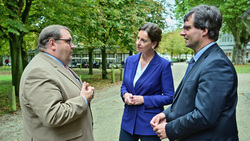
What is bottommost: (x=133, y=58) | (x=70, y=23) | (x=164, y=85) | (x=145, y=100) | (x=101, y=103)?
(x=101, y=103)

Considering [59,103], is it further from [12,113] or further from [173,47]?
[173,47]

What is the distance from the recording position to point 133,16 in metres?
12.4

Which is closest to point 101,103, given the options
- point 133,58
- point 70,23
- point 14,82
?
point 70,23

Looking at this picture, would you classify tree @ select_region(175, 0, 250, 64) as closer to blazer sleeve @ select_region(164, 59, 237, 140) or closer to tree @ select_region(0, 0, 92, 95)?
tree @ select_region(0, 0, 92, 95)

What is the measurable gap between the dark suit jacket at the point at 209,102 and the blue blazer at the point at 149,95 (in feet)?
2.64

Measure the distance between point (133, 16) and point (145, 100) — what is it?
424 inches

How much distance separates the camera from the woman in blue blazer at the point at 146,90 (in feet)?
7.65

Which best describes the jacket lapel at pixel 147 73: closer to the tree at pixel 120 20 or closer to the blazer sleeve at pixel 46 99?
the blazer sleeve at pixel 46 99

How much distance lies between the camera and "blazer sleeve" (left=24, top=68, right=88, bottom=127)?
63.9 inches

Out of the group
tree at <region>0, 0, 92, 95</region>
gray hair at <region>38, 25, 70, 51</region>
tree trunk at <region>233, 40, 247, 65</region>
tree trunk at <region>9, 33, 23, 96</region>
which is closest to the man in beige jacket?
gray hair at <region>38, 25, 70, 51</region>

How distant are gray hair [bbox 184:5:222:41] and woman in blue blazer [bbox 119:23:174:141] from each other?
949 millimetres

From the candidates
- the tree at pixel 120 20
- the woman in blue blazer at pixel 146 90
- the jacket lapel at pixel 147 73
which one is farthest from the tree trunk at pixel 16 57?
the jacket lapel at pixel 147 73

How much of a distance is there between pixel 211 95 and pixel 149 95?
1.17m

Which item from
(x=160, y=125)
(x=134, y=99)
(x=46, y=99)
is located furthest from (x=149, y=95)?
(x=46, y=99)
